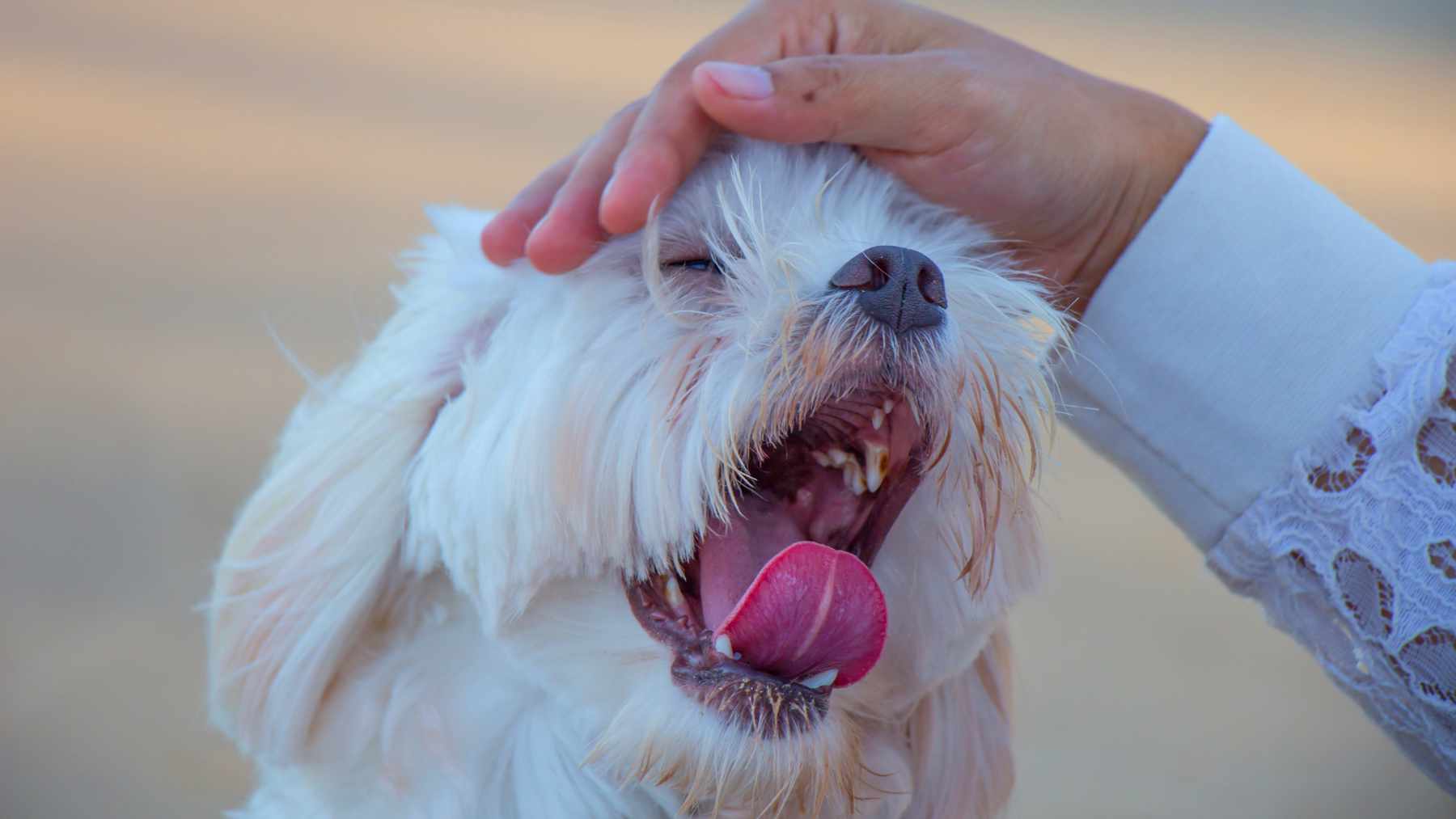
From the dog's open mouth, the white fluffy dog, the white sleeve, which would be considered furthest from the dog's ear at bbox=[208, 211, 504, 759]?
the white sleeve

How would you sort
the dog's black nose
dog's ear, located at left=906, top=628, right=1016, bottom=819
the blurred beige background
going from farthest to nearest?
the blurred beige background < dog's ear, located at left=906, top=628, right=1016, bottom=819 < the dog's black nose

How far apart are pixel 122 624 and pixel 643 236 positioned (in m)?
2.03

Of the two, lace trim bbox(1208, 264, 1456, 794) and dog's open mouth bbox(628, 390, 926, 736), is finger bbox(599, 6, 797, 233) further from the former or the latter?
lace trim bbox(1208, 264, 1456, 794)

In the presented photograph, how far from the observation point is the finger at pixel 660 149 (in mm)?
1133

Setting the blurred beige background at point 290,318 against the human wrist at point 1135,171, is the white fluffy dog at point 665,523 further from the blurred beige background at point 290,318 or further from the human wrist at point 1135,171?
the blurred beige background at point 290,318

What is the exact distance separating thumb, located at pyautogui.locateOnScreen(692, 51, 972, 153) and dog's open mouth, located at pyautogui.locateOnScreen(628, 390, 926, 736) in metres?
0.27

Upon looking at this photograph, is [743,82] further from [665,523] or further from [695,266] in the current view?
[665,523]

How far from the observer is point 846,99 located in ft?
3.96

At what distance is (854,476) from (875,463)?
3cm

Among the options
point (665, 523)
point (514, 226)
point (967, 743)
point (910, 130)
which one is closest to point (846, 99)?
point (910, 130)

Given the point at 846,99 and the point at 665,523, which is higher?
the point at 846,99

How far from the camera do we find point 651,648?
112 centimetres

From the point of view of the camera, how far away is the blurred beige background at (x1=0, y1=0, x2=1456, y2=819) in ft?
8.89

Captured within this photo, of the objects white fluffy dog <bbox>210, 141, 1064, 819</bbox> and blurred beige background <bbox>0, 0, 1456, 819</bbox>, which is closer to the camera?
white fluffy dog <bbox>210, 141, 1064, 819</bbox>
